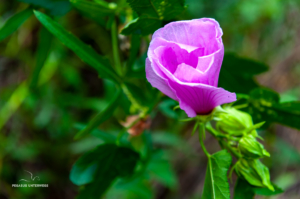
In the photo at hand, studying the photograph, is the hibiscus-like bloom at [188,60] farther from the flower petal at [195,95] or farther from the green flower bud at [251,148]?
the green flower bud at [251,148]

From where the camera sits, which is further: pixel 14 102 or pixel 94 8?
pixel 14 102

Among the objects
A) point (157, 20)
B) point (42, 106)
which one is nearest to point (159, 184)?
point (42, 106)

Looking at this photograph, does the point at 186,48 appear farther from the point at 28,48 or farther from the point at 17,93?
the point at 28,48

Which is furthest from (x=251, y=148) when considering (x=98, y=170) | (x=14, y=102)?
(x=14, y=102)

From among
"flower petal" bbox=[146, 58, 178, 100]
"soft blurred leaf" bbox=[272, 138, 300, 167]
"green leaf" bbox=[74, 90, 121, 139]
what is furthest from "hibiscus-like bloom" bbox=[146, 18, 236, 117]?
"soft blurred leaf" bbox=[272, 138, 300, 167]

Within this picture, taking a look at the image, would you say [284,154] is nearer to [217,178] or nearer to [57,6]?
[217,178]
